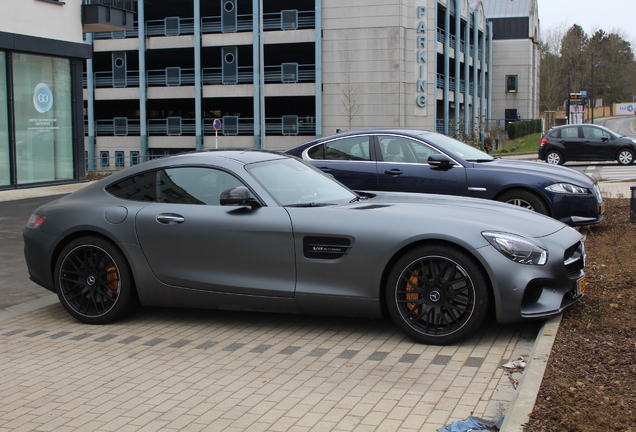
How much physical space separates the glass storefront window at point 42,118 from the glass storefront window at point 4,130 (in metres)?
0.33

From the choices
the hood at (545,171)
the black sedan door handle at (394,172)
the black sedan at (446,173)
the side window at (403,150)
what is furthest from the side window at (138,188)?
the hood at (545,171)

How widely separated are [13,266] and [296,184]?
171 inches

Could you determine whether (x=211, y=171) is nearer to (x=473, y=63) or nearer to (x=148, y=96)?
(x=148, y=96)

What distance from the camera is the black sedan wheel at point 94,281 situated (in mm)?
6199

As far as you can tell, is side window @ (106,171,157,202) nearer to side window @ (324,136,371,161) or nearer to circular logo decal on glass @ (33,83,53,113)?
Result: side window @ (324,136,371,161)

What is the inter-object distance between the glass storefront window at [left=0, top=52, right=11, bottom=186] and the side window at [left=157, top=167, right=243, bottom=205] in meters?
13.5

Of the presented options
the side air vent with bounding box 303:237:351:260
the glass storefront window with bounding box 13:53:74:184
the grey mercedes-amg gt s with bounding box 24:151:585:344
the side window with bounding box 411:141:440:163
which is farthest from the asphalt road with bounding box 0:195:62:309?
the glass storefront window with bounding box 13:53:74:184

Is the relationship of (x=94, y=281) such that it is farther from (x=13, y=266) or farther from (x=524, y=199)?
→ (x=524, y=199)

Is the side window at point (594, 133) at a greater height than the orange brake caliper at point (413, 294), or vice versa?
the side window at point (594, 133)

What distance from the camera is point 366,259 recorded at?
5.54 meters

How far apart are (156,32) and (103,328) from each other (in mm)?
44908

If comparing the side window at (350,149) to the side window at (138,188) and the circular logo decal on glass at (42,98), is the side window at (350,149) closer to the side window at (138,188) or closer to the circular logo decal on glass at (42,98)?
the side window at (138,188)

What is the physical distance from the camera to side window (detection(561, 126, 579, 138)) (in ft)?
91.7

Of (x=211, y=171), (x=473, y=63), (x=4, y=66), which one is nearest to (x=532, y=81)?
(x=473, y=63)
